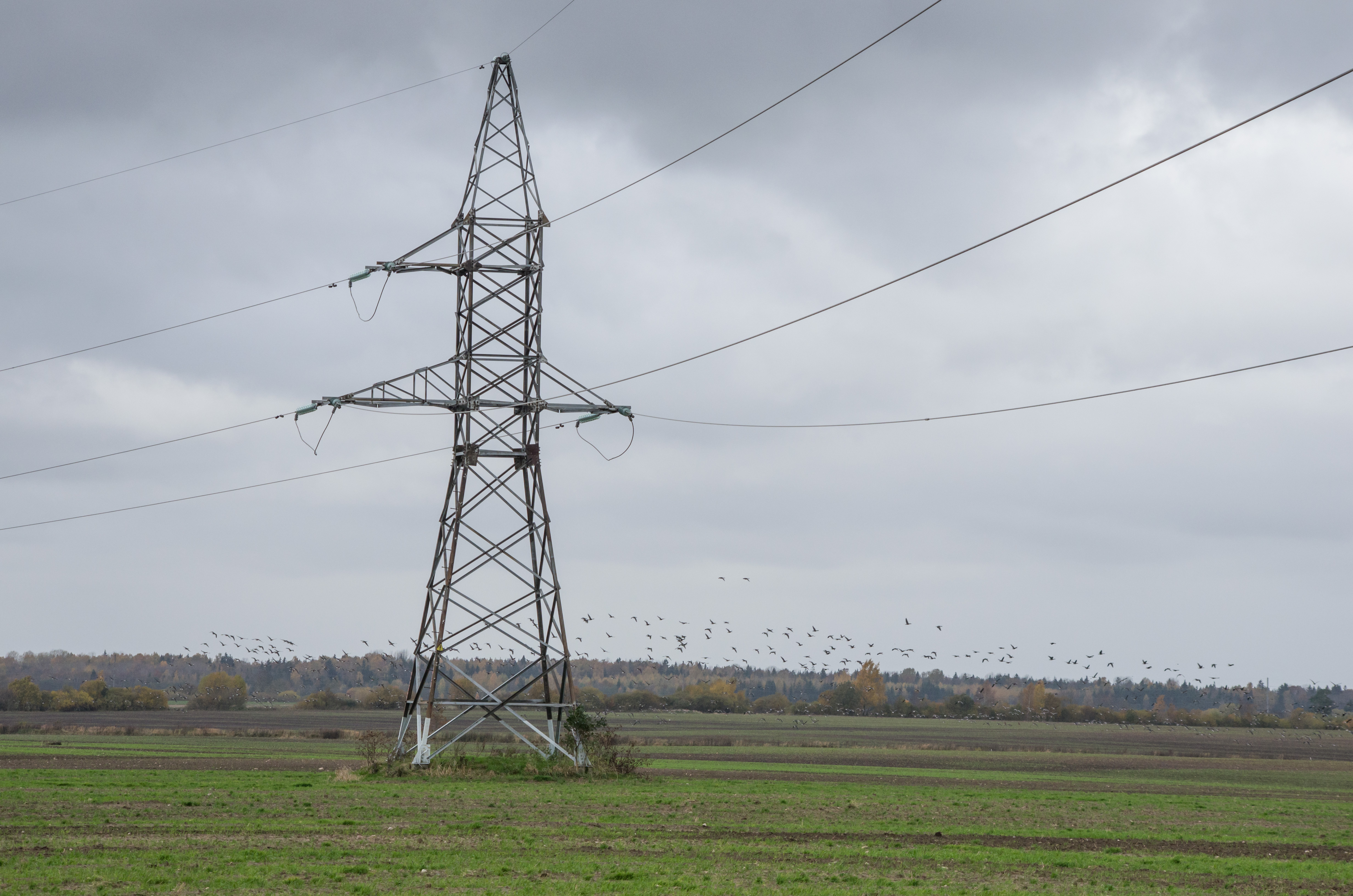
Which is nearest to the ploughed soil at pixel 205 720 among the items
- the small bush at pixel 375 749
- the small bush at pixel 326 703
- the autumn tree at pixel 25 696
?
the autumn tree at pixel 25 696

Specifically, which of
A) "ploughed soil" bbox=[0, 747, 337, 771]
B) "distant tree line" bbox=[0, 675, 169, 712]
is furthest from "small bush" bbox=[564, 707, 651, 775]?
"distant tree line" bbox=[0, 675, 169, 712]

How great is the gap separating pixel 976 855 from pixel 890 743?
274 feet

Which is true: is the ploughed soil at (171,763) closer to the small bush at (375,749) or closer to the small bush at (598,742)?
the small bush at (375,749)

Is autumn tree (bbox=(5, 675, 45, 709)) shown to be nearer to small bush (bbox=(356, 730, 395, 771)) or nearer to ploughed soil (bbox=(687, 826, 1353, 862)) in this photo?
small bush (bbox=(356, 730, 395, 771))

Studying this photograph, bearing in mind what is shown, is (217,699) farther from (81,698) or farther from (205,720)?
(205,720)

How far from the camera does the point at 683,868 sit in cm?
2106

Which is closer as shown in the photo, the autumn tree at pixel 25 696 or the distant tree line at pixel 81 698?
the autumn tree at pixel 25 696

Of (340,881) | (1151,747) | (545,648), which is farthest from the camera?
(1151,747)

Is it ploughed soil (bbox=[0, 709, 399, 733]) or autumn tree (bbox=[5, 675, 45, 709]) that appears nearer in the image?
ploughed soil (bbox=[0, 709, 399, 733])

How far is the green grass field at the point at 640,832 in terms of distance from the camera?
19547mm

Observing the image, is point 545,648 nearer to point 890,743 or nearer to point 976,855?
point 976,855

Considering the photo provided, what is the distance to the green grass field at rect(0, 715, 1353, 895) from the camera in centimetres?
1955

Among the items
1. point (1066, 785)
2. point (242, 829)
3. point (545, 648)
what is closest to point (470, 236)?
point (545, 648)

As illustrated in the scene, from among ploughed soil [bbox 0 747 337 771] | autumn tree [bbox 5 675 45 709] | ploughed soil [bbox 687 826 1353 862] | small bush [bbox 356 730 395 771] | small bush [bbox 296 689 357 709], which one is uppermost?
small bush [bbox 356 730 395 771]
